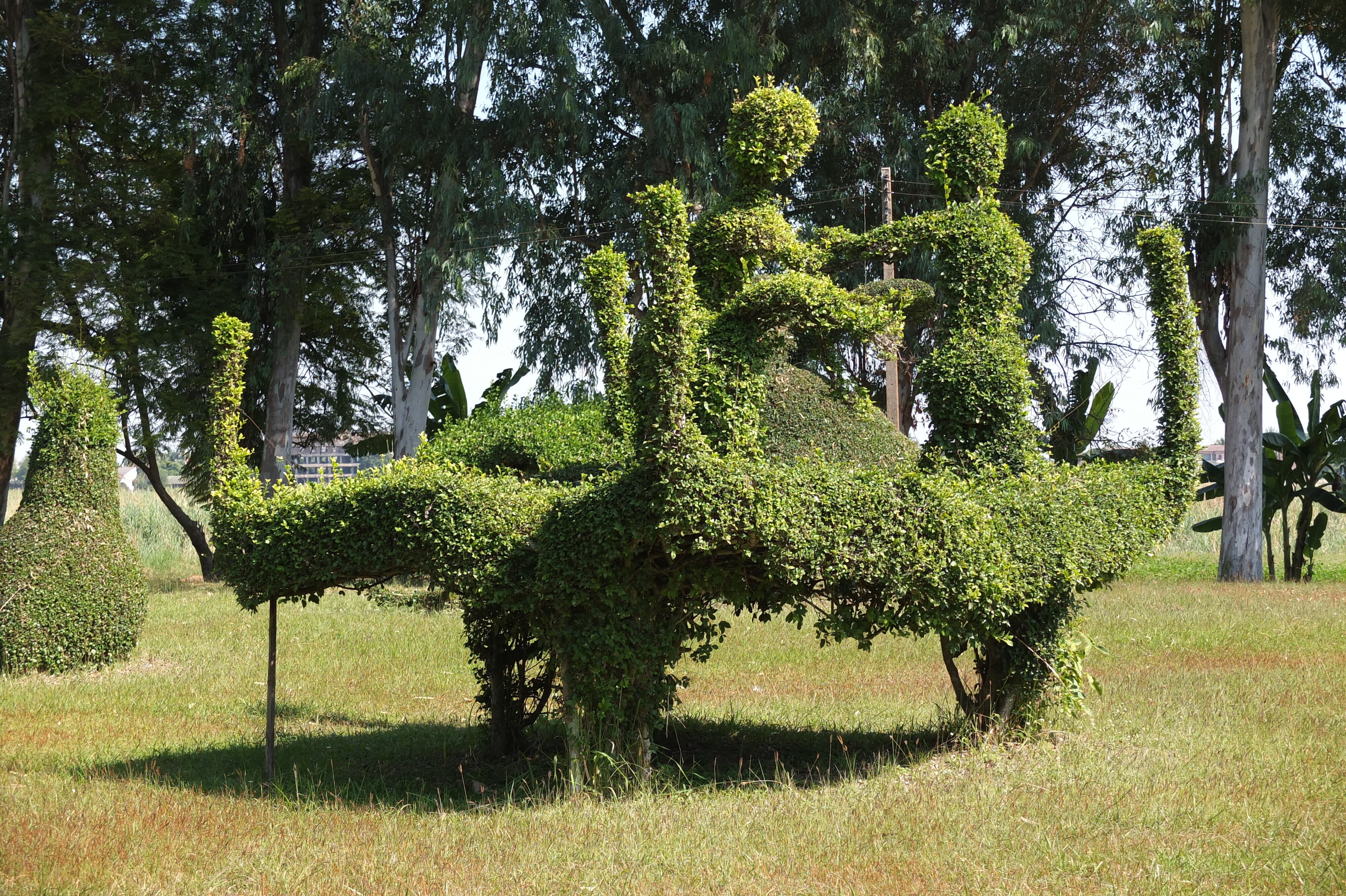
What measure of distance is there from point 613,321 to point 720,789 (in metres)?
3.75

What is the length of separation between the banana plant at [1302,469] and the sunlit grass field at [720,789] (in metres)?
10.5

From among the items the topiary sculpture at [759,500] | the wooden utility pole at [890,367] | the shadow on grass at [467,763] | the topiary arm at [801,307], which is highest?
the wooden utility pole at [890,367]

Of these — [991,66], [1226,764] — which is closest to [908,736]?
[1226,764]

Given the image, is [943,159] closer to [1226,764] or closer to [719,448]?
[719,448]

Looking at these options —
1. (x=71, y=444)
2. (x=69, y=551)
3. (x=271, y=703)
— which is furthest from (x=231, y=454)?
(x=71, y=444)

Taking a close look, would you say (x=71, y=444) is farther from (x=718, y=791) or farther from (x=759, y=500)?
(x=759, y=500)

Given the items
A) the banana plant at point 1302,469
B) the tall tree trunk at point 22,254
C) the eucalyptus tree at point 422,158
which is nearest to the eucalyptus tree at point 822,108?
the eucalyptus tree at point 422,158

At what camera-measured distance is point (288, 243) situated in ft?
81.6

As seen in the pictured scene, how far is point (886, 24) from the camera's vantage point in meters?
25.3

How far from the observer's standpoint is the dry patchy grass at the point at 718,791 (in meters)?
6.73

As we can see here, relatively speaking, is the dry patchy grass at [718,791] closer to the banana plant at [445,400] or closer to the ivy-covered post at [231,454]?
the ivy-covered post at [231,454]

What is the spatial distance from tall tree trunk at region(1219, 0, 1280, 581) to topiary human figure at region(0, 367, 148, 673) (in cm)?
2019

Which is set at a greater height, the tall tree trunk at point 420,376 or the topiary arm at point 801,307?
the tall tree trunk at point 420,376

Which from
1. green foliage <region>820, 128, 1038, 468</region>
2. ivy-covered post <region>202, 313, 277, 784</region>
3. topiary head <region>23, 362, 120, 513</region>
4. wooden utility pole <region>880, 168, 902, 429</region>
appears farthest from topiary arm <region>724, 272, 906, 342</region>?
wooden utility pole <region>880, 168, 902, 429</region>
